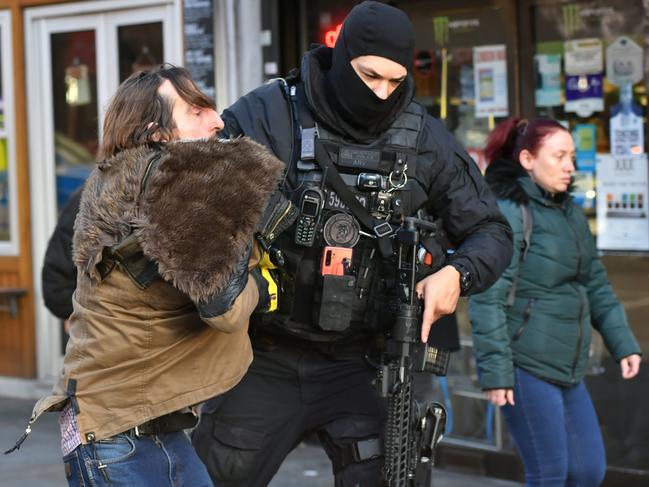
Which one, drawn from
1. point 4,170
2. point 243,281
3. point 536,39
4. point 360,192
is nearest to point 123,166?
point 243,281

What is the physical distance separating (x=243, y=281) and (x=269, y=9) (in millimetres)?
4053

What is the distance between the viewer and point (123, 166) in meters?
3.00

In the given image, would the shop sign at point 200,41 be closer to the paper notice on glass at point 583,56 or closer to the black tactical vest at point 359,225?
the paper notice on glass at point 583,56

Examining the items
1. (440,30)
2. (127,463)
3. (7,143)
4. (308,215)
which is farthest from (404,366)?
(7,143)

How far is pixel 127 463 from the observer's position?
305cm

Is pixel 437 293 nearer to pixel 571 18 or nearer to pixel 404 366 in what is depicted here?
pixel 404 366

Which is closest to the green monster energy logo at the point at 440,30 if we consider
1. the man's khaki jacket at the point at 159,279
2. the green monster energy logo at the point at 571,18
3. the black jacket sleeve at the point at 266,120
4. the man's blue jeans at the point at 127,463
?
the green monster energy logo at the point at 571,18

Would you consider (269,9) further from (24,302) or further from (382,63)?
(382,63)

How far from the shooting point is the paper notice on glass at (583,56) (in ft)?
20.1

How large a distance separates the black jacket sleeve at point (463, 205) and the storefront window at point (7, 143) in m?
5.01

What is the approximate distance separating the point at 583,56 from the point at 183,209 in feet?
12.3

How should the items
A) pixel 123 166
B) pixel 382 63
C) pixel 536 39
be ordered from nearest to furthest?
pixel 123 166
pixel 382 63
pixel 536 39

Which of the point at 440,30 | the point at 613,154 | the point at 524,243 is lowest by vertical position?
the point at 524,243

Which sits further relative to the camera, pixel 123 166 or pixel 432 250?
pixel 432 250
